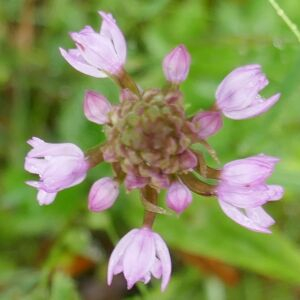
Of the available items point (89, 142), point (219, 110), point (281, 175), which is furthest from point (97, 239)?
point (219, 110)

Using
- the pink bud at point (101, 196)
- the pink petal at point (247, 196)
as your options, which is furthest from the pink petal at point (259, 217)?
the pink bud at point (101, 196)

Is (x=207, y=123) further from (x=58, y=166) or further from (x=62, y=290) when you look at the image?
(x=62, y=290)

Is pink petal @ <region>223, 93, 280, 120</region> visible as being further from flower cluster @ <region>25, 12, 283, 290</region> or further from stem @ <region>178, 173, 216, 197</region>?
stem @ <region>178, 173, 216, 197</region>

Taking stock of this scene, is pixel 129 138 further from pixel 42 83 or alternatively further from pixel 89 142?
pixel 42 83

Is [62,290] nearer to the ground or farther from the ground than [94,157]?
nearer to the ground

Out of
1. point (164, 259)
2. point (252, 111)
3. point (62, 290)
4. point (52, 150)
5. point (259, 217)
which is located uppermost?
point (52, 150)

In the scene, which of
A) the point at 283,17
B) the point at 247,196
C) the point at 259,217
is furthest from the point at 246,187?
the point at 283,17

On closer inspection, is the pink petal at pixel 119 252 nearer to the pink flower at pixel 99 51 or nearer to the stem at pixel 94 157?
the stem at pixel 94 157

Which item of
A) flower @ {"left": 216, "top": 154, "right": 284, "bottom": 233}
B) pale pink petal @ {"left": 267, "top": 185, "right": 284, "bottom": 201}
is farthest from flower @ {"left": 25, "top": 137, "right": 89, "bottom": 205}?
pale pink petal @ {"left": 267, "top": 185, "right": 284, "bottom": 201}
